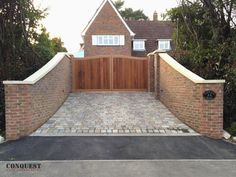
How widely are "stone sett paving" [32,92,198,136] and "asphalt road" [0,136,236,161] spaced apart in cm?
69

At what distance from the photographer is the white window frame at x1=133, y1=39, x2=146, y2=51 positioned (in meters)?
39.9

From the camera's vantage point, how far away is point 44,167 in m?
7.42

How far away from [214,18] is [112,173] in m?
9.56

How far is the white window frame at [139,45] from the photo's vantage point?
39.9m

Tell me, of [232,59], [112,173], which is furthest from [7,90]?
[232,59]

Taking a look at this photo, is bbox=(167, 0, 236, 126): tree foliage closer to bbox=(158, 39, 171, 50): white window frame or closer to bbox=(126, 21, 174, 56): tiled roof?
bbox=(126, 21, 174, 56): tiled roof

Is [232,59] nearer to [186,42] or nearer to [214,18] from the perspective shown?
[214,18]

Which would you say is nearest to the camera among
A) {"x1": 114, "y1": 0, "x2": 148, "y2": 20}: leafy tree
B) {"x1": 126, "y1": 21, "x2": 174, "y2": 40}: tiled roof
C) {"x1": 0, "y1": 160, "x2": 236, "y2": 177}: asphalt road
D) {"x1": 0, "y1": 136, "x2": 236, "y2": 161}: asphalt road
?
{"x1": 0, "y1": 160, "x2": 236, "y2": 177}: asphalt road

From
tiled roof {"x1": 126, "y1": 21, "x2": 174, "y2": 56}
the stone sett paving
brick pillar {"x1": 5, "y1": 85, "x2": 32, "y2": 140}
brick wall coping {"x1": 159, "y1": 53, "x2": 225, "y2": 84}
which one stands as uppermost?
tiled roof {"x1": 126, "y1": 21, "x2": 174, "y2": 56}

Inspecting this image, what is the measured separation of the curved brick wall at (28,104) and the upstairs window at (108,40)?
78.9 ft

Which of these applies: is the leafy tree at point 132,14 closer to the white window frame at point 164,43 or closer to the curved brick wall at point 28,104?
the white window frame at point 164,43

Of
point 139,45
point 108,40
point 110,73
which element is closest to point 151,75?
point 110,73

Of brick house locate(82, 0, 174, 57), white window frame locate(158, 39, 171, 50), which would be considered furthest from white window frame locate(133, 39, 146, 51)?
white window frame locate(158, 39, 171, 50)

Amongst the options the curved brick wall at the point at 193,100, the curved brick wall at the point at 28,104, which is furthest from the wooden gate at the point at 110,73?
the curved brick wall at the point at 28,104
